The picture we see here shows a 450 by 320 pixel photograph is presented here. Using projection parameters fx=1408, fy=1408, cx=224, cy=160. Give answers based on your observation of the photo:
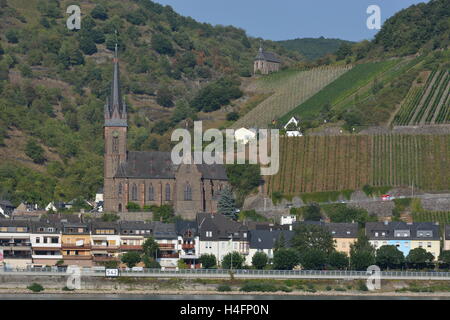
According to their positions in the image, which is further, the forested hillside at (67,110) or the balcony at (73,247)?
the forested hillside at (67,110)

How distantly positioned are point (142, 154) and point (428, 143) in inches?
989

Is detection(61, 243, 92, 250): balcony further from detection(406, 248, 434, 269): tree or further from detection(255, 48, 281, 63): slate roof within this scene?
detection(255, 48, 281, 63): slate roof

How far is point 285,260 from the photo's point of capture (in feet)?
300

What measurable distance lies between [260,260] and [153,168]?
85.1ft

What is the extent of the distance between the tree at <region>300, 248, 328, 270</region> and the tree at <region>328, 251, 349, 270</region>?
0.49 meters

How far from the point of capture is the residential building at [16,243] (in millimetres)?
94188

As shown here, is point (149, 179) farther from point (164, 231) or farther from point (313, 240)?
point (313, 240)

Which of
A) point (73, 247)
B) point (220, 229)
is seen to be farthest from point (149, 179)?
point (73, 247)

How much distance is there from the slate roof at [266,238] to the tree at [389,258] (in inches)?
278

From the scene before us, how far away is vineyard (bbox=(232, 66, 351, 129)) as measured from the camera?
504 ft

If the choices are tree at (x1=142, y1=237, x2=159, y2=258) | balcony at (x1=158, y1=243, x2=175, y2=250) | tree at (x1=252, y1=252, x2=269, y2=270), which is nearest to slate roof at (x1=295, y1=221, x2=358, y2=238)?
tree at (x1=252, y1=252, x2=269, y2=270)

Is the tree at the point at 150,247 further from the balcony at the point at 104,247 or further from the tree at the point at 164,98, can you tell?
the tree at the point at 164,98

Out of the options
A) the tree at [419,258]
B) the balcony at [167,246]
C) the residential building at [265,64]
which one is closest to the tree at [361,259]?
the tree at [419,258]

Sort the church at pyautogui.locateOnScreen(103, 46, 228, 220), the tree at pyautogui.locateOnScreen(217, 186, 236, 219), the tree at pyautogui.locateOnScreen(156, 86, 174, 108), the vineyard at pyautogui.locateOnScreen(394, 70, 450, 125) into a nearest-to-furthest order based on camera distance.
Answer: the tree at pyautogui.locateOnScreen(217, 186, 236, 219) → the church at pyautogui.locateOnScreen(103, 46, 228, 220) → the vineyard at pyautogui.locateOnScreen(394, 70, 450, 125) → the tree at pyautogui.locateOnScreen(156, 86, 174, 108)
